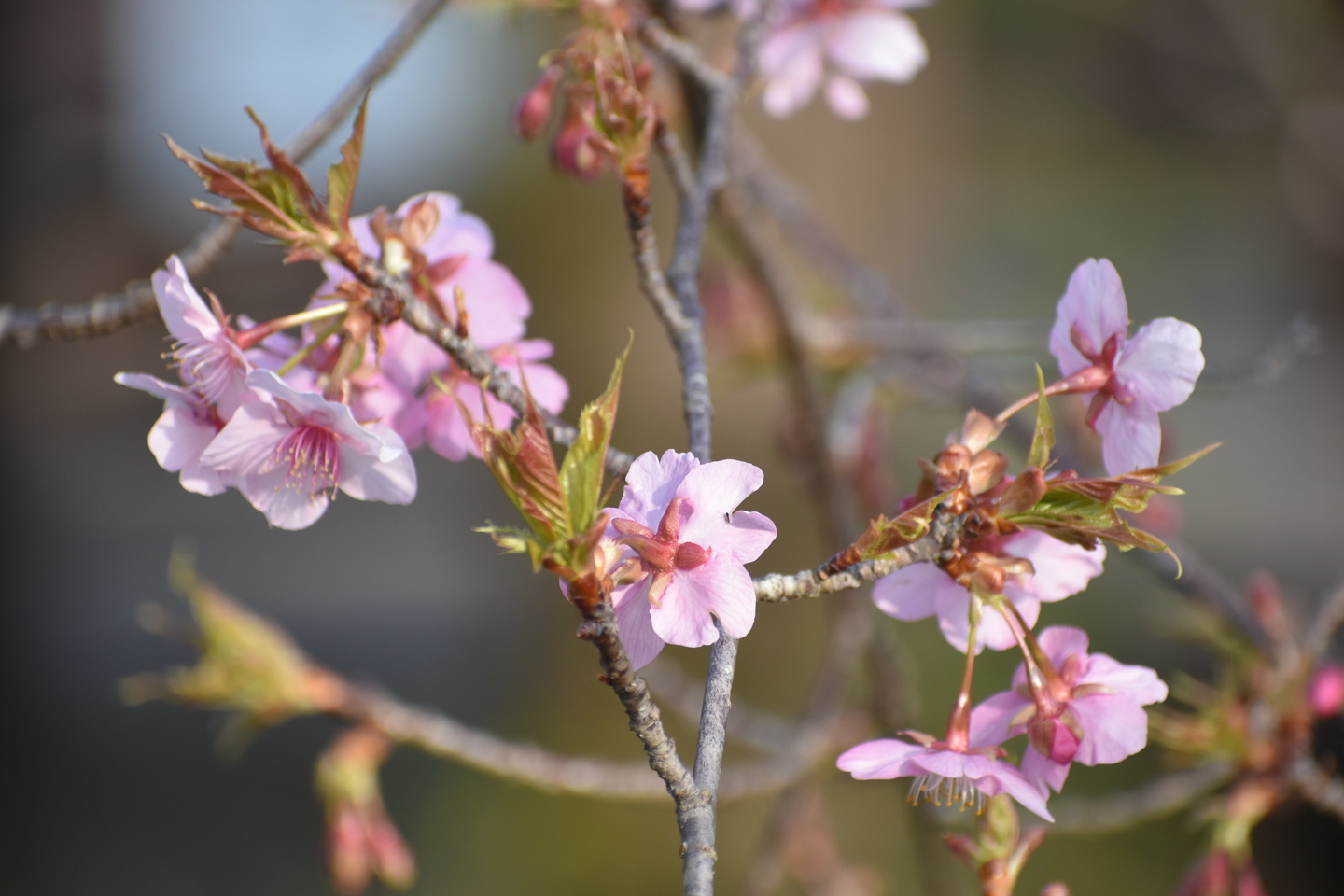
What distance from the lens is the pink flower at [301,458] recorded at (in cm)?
48

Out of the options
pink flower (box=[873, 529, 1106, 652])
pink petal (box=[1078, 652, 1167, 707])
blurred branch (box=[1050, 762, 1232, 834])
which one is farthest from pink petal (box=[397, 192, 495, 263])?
blurred branch (box=[1050, 762, 1232, 834])

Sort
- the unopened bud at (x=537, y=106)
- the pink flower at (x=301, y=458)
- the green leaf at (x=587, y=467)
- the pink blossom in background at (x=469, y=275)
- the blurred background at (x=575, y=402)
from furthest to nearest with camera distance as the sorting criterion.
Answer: the blurred background at (x=575, y=402) → the unopened bud at (x=537, y=106) → the pink blossom in background at (x=469, y=275) → the pink flower at (x=301, y=458) → the green leaf at (x=587, y=467)

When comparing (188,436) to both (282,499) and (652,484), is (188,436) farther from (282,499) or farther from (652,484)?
(652,484)

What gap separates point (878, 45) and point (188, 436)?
2.55ft

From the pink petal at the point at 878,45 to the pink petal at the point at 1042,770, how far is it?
72 centimetres

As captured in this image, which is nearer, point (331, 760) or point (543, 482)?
point (543, 482)

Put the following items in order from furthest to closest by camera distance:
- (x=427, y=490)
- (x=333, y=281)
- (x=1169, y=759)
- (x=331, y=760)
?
(x=427, y=490)
(x=331, y=760)
(x=1169, y=759)
(x=333, y=281)

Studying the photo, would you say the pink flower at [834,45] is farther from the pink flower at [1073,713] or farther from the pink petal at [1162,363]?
the pink flower at [1073,713]

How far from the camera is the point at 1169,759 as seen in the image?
39.4 inches

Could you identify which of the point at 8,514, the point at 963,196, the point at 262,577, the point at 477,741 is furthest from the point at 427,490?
the point at 477,741

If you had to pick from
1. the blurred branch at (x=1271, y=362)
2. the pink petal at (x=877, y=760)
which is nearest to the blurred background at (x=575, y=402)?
the blurred branch at (x=1271, y=362)

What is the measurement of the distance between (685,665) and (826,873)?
1028 mm

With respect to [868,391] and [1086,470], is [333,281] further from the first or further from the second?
[868,391]

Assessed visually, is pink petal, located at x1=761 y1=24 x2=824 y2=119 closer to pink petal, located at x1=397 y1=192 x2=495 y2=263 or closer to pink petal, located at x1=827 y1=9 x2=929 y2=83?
pink petal, located at x1=827 y1=9 x2=929 y2=83
